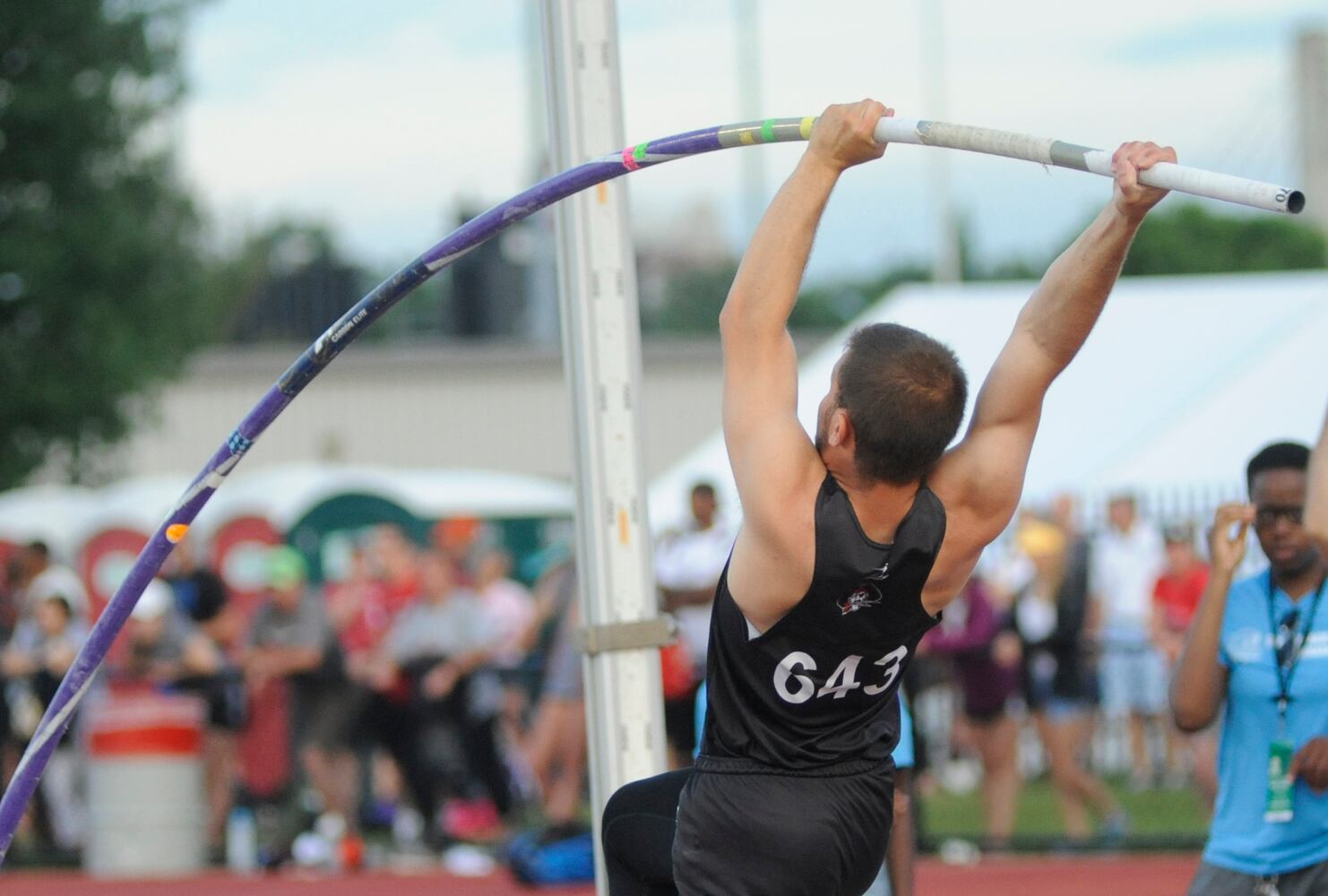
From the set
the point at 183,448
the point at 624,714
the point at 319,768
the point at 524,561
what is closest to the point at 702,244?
the point at 183,448

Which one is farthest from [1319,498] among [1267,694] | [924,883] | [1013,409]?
[924,883]

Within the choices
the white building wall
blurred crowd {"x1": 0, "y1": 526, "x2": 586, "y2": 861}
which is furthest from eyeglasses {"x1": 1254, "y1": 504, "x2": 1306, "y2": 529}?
the white building wall

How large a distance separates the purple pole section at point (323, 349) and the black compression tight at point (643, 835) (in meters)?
1.40

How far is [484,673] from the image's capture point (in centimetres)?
1351

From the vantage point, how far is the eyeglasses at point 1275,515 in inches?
214

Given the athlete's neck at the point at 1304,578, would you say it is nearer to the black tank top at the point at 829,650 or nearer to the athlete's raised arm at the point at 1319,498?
the athlete's raised arm at the point at 1319,498

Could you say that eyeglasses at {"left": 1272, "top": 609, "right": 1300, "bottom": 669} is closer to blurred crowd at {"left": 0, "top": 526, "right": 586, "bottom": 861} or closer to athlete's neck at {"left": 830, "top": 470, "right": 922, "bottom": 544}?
athlete's neck at {"left": 830, "top": 470, "right": 922, "bottom": 544}

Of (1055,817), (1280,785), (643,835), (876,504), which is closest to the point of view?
(876,504)

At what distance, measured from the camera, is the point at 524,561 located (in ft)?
76.7

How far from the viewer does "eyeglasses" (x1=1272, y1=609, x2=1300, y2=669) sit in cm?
536

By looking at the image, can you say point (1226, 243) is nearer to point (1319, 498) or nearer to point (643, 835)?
point (1319, 498)

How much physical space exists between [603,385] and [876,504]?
191 cm

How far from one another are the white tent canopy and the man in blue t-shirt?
9974mm

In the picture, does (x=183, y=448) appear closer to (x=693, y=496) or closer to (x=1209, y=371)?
(x=1209, y=371)
